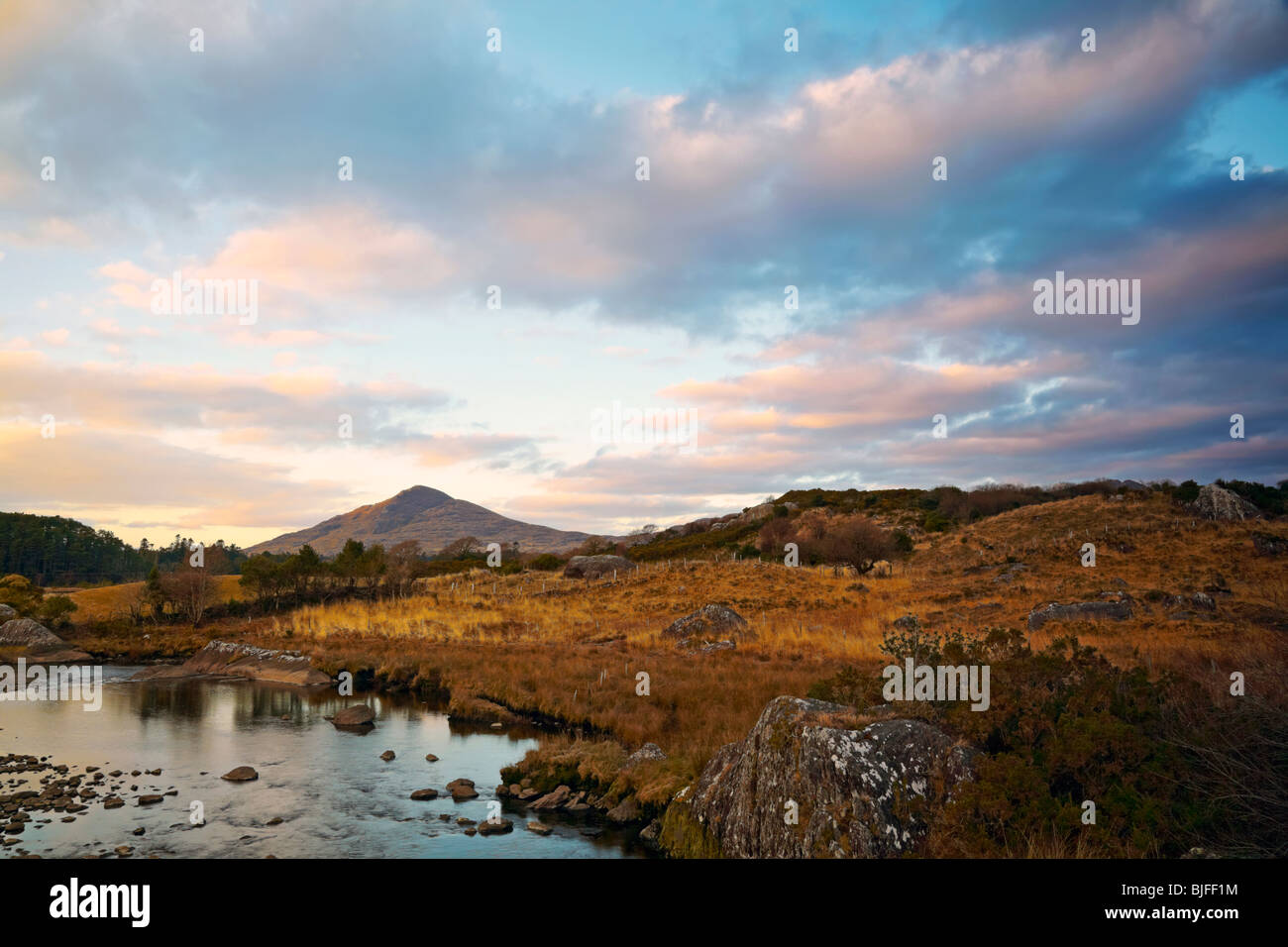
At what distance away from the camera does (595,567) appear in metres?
66.8

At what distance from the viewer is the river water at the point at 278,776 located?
45.5ft

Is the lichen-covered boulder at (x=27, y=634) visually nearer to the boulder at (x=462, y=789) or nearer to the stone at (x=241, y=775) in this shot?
the stone at (x=241, y=775)

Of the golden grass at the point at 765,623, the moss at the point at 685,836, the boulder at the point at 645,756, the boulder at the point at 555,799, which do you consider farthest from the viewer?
the golden grass at the point at 765,623

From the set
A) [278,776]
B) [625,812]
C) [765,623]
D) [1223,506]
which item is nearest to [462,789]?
[625,812]

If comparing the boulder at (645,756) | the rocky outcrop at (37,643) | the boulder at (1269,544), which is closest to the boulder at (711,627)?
the boulder at (645,756)

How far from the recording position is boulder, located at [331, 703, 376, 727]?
977 inches

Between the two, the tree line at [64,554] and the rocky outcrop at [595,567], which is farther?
the tree line at [64,554]

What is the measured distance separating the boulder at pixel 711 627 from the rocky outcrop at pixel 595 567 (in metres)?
28.5

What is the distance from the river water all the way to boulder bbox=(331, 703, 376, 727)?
42 centimetres

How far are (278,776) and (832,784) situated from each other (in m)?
15.9

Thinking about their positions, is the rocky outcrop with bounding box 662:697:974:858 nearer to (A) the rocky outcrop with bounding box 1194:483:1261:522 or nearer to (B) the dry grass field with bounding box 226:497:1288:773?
(B) the dry grass field with bounding box 226:497:1288:773
